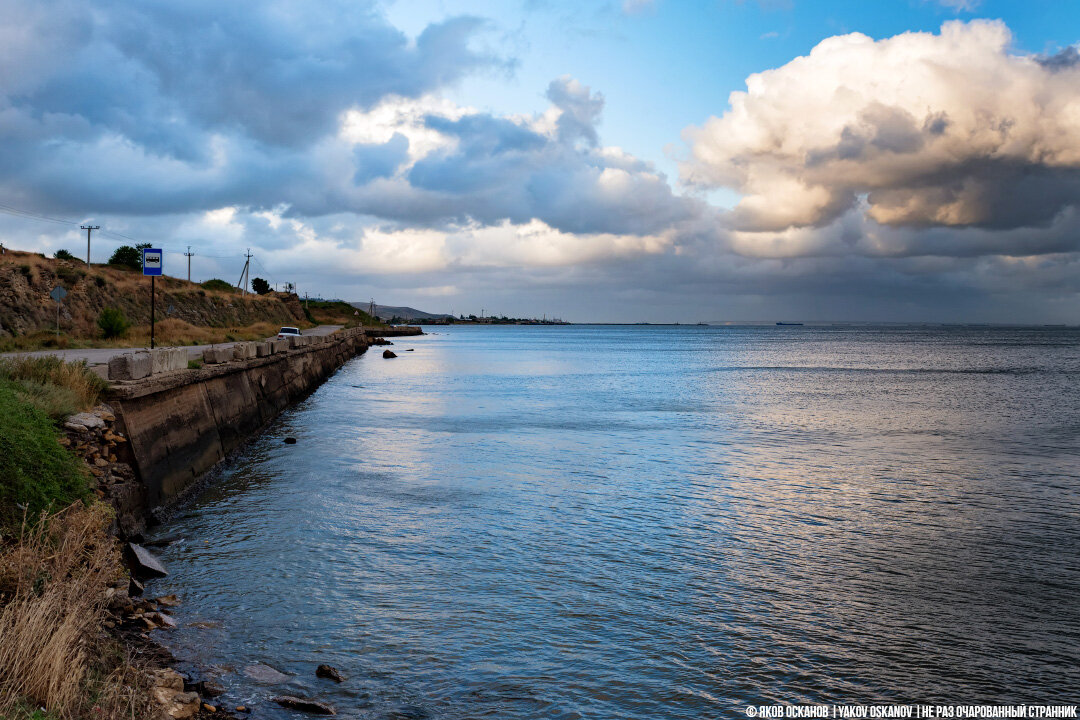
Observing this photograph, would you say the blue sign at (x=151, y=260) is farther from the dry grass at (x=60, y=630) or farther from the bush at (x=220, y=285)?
the bush at (x=220, y=285)

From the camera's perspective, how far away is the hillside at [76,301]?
36.9m

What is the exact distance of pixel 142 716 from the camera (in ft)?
15.6

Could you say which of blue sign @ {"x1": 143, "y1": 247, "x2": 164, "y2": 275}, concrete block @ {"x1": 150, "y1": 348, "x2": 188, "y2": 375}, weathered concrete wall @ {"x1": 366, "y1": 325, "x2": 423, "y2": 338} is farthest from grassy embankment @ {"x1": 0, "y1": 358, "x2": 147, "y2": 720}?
weathered concrete wall @ {"x1": 366, "y1": 325, "x2": 423, "y2": 338}

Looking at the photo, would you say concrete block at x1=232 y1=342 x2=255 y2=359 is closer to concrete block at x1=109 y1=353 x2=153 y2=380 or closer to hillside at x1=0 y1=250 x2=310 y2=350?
hillside at x1=0 y1=250 x2=310 y2=350

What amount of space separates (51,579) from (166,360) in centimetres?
975

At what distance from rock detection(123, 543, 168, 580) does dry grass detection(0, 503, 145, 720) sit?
165 centimetres

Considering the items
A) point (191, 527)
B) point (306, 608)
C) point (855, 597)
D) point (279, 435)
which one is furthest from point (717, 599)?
point (279, 435)

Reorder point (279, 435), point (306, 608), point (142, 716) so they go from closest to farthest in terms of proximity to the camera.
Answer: point (142, 716) < point (306, 608) < point (279, 435)

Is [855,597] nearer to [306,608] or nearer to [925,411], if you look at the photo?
[306,608]

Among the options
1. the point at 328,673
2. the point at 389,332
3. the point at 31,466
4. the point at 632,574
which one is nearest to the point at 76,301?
the point at 31,466

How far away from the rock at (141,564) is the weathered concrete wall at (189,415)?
9.73 ft

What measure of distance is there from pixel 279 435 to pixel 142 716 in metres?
18.3

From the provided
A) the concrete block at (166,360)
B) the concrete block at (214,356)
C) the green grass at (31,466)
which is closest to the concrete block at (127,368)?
the concrete block at (166,360)

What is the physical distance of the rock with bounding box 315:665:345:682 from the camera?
21.4 ft
